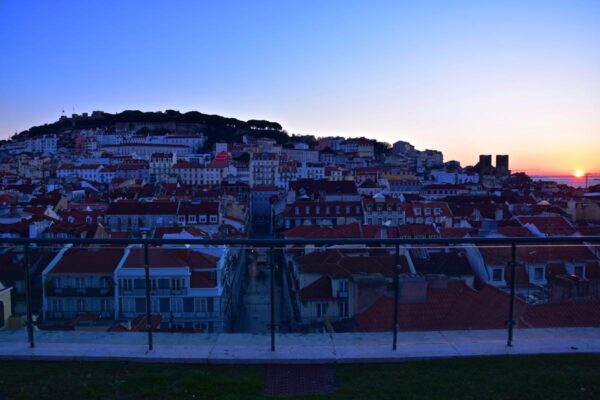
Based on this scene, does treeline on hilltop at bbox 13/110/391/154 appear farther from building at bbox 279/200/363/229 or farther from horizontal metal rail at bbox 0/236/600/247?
horizontal metal rail at bbox 0/236/600/247

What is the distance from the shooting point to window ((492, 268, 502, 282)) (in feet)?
15.8

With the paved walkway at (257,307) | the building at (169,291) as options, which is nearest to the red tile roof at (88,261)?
the building at (169,291)

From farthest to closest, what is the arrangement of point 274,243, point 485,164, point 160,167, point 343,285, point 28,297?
point 485,164 < point 160,167 < point 343,285 < point 28,297 < point 274,243

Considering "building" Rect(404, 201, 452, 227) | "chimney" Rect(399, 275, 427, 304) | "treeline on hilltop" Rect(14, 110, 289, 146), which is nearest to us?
"chimney" Rect(399, 275, 427, 304)

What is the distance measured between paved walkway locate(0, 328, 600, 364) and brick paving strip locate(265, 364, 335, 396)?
0.07 meters

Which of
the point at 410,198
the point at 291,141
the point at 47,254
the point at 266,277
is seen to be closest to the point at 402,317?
the point at 266,277

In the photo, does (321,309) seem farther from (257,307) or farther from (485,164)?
(485,164)

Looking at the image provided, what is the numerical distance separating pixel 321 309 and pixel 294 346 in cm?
74

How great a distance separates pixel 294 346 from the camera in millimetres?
4516

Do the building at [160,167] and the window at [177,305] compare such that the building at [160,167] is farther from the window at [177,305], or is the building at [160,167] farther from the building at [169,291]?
the window at [177,305]

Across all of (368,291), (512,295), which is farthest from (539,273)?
(368,291)

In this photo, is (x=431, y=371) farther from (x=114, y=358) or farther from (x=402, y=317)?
(x=114, y=358)

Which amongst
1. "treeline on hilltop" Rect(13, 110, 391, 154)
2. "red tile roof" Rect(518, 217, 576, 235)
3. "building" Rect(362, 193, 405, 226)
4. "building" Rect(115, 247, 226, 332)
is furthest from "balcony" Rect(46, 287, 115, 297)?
"treeline on hilltop" Rect(13, 110, 391, 154)

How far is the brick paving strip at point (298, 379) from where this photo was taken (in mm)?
3846
